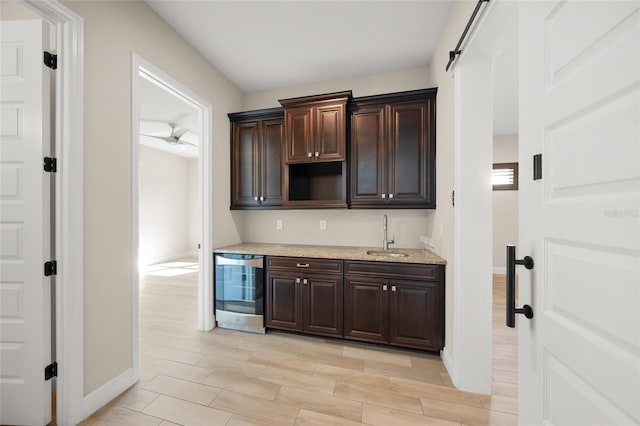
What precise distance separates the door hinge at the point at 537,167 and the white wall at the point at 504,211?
17.3 ft

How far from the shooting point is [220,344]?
2492mm

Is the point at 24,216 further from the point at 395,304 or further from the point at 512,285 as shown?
the point at 395,304

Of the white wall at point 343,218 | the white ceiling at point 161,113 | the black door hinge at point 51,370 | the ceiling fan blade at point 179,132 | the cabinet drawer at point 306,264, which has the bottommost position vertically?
the black door hinge at point 51,370

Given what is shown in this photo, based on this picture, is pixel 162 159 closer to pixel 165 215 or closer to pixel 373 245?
pixel 165 215

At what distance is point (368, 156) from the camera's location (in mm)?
2686

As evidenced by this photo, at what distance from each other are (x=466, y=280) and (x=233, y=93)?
11.2 ft

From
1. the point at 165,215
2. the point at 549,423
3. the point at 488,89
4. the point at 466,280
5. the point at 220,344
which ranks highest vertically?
the point at 488,89

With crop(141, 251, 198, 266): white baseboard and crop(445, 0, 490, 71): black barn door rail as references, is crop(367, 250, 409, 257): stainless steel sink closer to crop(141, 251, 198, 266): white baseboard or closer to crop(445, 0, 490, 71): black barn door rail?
crop(445, 0, 490, 71): black barn door rail

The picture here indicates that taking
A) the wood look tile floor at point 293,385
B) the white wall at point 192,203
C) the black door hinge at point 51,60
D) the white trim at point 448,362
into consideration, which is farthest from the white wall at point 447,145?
the white wall at point 192,203

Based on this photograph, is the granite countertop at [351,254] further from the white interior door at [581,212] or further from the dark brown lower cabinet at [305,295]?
the white interior door at [581,212]

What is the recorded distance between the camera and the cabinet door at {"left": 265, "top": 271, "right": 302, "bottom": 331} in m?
2.62

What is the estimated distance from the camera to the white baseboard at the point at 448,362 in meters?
1.92

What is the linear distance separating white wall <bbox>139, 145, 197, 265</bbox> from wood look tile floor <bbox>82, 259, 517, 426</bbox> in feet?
14.1

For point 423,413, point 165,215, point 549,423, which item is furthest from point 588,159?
point 165,215
